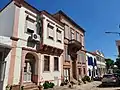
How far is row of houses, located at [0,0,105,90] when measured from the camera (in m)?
11.5

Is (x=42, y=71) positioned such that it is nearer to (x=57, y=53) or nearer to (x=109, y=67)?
(x=57, y=53)

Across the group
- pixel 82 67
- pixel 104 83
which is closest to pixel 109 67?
pixel 82 67

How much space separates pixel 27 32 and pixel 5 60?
12.0 ft

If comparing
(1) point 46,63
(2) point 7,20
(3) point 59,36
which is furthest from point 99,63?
(2) point 7,20

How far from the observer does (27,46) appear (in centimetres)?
1332

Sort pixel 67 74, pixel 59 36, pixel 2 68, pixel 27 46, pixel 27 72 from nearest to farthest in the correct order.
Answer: pixel 2 68, pixel 27 46, pixel 27 72, pixel 59 36, pixel 67 74

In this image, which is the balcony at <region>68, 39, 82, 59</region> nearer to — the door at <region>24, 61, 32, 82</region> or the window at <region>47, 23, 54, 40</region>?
the window at <region>47, 23, 54, 40</region>

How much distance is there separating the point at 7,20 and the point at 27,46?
9.92ft

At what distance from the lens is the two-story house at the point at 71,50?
66.7 ft

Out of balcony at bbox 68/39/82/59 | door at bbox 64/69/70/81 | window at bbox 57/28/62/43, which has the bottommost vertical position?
door at bbox 64/69/70/81

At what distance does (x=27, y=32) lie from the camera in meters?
13.6

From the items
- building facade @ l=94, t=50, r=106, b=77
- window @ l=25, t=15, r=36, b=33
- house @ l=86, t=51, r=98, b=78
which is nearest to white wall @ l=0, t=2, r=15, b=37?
window @ l=25, t=15, r=36, b=33

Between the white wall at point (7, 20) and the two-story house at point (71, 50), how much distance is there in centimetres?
847

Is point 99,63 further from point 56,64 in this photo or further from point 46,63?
Answer: point 46,63
